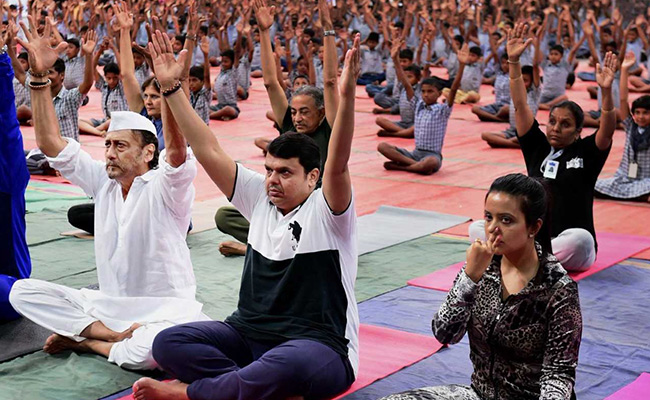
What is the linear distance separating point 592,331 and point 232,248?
207 cm

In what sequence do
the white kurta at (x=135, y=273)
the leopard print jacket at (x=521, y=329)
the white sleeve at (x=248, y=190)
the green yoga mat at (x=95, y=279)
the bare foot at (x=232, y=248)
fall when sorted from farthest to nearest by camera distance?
the bare foot at (x=232, y=248)
the white kurta at (x=135, y=273)
the green yoga mat at (x=95, y=279)
the white sleeve at (x=248, y=190)
the leopard print jacket at (x=521, y=329)

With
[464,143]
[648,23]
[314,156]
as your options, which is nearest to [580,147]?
[314,156]

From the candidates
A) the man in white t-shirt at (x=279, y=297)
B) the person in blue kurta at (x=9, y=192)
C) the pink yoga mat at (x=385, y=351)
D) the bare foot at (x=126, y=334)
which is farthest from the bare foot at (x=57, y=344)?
the man in white t-shirt at (x=279, y=297)

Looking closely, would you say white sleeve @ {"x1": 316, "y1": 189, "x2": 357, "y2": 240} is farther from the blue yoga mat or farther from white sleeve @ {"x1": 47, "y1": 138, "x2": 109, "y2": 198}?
white sleeve @ {"x1": 47, "y1": 138, "x2": 109, "y2": 198}

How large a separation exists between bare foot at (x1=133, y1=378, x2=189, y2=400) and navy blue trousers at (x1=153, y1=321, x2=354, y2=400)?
4cm

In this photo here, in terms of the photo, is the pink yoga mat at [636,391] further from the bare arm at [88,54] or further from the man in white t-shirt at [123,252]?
the bare arm at [88,54]

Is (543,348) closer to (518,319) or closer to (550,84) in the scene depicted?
(518,319)

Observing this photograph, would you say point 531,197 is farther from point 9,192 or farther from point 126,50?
point 126,50

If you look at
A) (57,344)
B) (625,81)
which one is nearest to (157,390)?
(57,344)

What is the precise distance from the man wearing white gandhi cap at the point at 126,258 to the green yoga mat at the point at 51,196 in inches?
113

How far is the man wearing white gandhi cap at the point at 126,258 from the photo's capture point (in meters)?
3.67

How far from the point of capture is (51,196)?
6.98 m

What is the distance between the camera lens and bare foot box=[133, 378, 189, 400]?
10.3ft

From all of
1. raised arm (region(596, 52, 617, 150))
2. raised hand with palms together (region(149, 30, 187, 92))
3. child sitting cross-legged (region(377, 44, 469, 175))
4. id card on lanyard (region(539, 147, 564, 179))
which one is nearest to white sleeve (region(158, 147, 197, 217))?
raised hand with palms together (region(149, 30, 187, 92))
